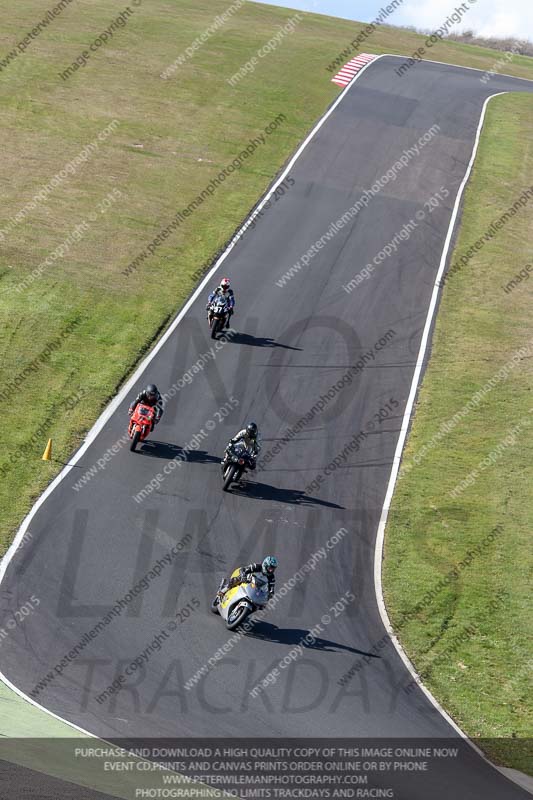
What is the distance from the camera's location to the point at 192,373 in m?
31.8

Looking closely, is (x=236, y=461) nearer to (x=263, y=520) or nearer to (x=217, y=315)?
(x=263, y=520)

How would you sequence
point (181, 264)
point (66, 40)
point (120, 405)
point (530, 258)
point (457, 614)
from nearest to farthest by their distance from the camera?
point (457, 614)
point (120, 405)
point (181, 264)
point (530, 258)
point (66, 40)

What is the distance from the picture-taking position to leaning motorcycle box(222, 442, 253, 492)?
2558 centimetres

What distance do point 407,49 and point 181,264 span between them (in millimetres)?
41008

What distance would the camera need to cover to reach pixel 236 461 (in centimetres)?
2562

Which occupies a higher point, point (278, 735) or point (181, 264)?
point (181, 264)

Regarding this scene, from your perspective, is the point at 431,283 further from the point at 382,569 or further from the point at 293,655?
the point at 293,655

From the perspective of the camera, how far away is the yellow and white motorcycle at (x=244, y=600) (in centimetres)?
2023

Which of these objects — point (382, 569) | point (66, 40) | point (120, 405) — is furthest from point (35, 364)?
point (66, 40)

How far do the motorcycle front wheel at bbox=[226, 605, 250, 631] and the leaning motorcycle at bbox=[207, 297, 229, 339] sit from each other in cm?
1489

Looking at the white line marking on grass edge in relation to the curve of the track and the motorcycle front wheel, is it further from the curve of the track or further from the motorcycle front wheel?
the motorcycle front wheel

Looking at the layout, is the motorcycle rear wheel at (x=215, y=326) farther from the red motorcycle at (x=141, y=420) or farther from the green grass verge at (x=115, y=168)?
the red motorcycle at (x=141, y=420)

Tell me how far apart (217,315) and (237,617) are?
15149 millimetres

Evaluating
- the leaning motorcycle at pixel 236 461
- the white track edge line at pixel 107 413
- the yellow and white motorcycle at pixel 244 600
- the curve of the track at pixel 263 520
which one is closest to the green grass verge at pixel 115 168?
the white track edge line at pixel 107 413
